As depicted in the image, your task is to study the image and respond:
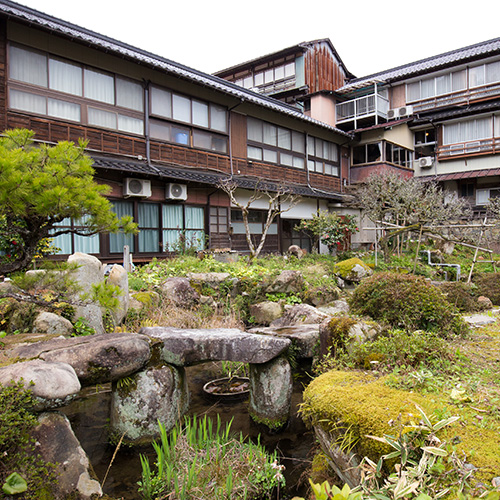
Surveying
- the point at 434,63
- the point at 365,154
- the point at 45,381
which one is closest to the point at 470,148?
the point at 365,154

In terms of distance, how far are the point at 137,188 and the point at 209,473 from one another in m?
10.9

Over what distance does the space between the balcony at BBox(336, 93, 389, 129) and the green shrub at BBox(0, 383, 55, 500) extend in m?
25.8

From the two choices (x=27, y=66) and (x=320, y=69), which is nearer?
(x=27, y=66)

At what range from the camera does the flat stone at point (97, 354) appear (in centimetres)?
434

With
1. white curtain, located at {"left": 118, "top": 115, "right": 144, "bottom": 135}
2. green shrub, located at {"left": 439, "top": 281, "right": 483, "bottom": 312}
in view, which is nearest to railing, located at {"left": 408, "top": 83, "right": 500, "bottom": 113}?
green shrub, located at {"left": 439, "top": 281, "right": 483, "bottom": 312}

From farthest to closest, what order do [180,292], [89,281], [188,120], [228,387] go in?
[188,120] < [180,292] < [89,281] < [228,387]

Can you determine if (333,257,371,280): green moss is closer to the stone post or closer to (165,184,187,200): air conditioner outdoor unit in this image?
(165,184,187,200): air conditioner outdoor unit

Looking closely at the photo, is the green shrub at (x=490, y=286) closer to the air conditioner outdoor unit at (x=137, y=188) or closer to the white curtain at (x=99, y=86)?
the air conditioner outdoor unit at (x=137, y=188)

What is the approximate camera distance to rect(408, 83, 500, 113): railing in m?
23.3

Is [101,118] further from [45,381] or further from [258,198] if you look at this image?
[45,381]

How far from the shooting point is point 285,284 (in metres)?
10.7

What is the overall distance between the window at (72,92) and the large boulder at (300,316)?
871 centimetres

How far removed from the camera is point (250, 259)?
13.3m

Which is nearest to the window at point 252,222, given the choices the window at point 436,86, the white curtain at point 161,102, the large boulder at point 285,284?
the white curtain at point 161,102
